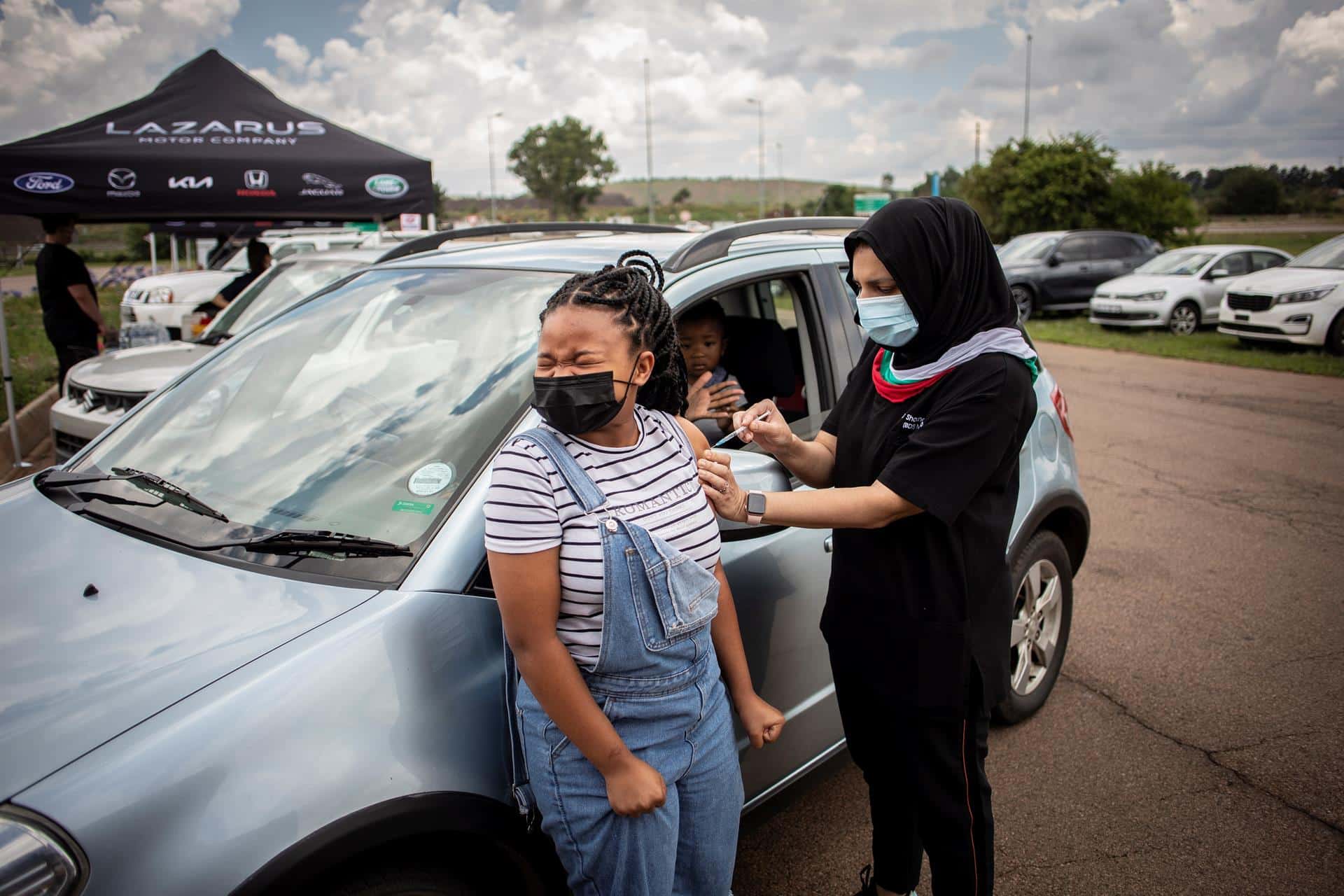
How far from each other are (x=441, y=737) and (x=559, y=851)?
31 cm

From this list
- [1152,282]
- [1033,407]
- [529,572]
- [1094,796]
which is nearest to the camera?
[529,572]

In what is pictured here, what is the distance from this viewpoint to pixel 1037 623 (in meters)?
3.42

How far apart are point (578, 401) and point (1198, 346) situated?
14729mm

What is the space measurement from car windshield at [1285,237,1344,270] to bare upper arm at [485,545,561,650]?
14.9 meters

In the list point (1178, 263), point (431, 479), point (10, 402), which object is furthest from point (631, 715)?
point (1178, 263)

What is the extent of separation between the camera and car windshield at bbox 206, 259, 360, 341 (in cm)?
759

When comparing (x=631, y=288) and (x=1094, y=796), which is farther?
(x=1094, y=796)

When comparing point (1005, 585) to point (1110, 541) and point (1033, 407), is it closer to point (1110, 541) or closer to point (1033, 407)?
point (1033, 407)

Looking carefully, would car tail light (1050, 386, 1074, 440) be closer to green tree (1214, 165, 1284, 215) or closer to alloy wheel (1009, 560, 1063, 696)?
alloy wheel (1009, 560, 1063, 696)

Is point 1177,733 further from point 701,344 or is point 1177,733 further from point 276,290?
point 276,290

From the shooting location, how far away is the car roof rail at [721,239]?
2.47m

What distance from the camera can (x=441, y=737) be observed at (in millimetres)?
1689

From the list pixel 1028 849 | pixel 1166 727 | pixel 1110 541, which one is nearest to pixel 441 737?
pixel 1028 849

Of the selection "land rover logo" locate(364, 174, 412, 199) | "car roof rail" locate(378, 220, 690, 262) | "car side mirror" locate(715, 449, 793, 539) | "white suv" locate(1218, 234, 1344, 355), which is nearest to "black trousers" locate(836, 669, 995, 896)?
"car side mirror" locate(715, 449, 793, 539)
